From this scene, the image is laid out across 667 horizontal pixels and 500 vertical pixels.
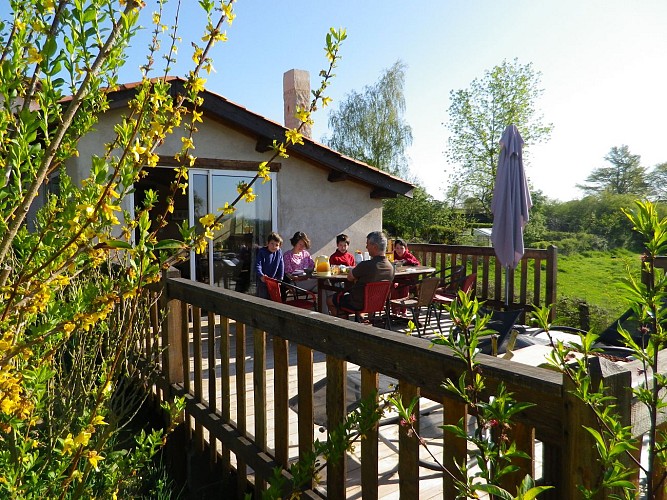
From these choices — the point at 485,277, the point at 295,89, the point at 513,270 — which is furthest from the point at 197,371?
the point at 295,89

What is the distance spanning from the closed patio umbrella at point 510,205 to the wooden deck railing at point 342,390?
407 cm

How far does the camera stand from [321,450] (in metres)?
1.43

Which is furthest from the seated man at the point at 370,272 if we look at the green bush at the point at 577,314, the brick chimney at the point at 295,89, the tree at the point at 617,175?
the tree at the point at 617,175

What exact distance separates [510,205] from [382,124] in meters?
24.0

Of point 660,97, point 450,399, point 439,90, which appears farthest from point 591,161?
point 450,399

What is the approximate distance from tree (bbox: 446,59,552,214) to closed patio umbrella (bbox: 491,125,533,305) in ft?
61.2

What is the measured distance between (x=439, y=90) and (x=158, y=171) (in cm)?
2235

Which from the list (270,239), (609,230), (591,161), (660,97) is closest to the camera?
(270,239)

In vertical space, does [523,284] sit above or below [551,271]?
below

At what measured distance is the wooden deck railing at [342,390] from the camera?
1096mm

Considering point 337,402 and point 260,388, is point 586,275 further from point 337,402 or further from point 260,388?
point 337,402

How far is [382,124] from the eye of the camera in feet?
95.9

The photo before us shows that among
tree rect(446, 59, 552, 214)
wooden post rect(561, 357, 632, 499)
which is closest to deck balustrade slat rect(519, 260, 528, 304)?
wooden post rect(561, 357, 632, 499)

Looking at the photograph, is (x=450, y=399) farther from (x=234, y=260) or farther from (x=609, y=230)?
(x=609, y=230)
